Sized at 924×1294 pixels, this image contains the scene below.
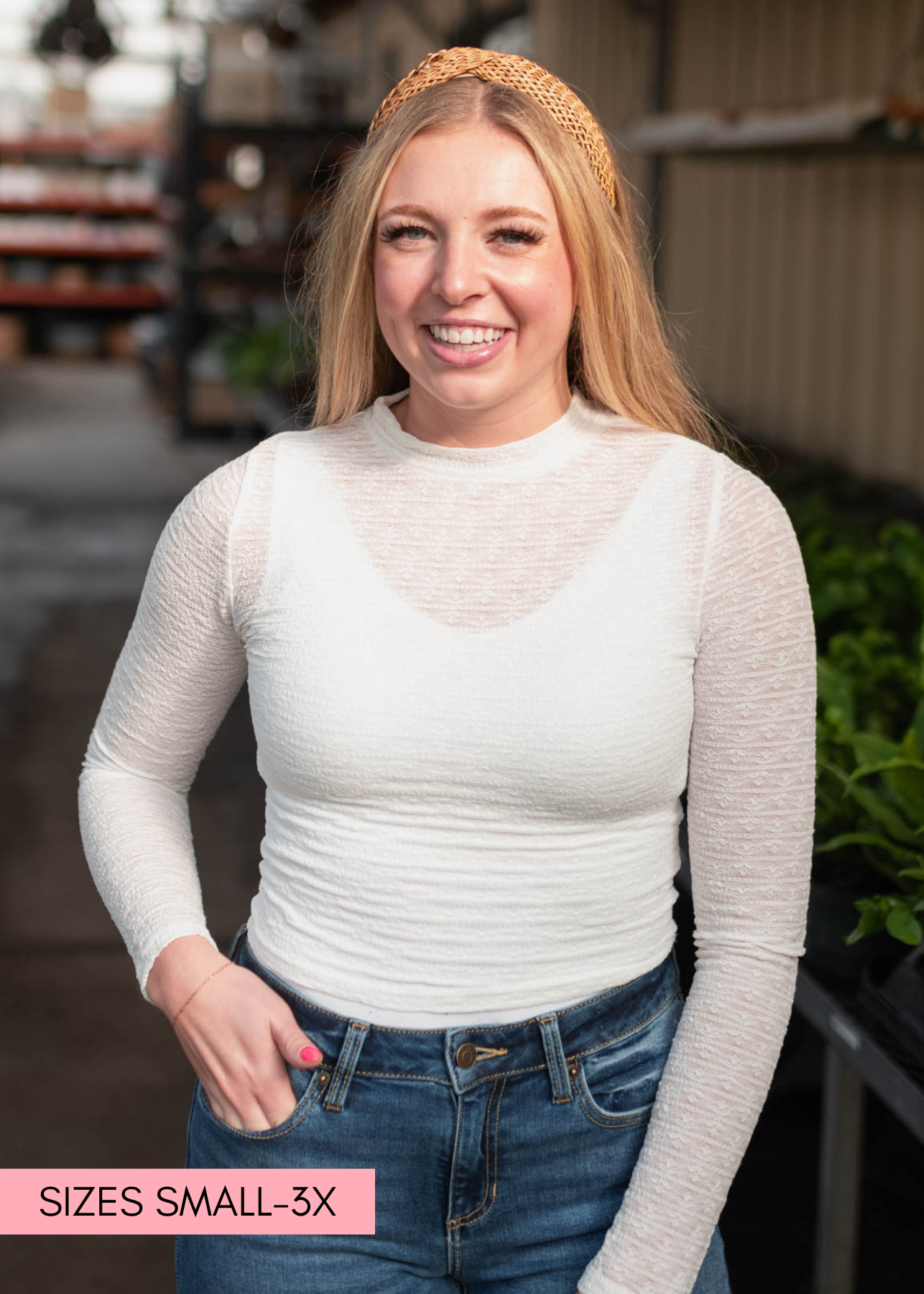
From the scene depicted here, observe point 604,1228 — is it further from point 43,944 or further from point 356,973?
point 43,944

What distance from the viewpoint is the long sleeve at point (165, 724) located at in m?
1.05

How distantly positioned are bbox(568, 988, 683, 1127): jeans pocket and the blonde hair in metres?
0.44

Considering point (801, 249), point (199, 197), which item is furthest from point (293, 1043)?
point (199, 197)

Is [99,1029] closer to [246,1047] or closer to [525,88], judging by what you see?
[246,1047]

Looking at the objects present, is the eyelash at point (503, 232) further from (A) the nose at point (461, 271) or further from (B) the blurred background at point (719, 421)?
(B) the blurred background at point (719, 421)

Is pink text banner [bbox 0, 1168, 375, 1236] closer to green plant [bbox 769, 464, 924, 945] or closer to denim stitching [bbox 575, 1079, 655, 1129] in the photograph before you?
denim stitching [bbox 575, 1079, 655, 1129]

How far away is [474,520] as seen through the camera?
1.04 m

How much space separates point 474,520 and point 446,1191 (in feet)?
1.46

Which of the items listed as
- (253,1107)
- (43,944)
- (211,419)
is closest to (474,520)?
(253,1107)

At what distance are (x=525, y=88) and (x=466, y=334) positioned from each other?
6.9 inches

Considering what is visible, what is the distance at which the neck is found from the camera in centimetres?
106

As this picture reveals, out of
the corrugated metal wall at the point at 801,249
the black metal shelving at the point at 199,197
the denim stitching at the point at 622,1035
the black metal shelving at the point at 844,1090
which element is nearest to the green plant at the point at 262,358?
the black metal shelving at the point at 199,197

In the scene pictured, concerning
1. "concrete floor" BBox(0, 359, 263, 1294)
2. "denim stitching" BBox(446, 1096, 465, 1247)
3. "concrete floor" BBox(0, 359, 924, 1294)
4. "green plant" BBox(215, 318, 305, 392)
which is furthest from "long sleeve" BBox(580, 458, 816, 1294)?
"green plant" BBox(215, 318, 305, 392)

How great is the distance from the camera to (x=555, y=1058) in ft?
3.27
